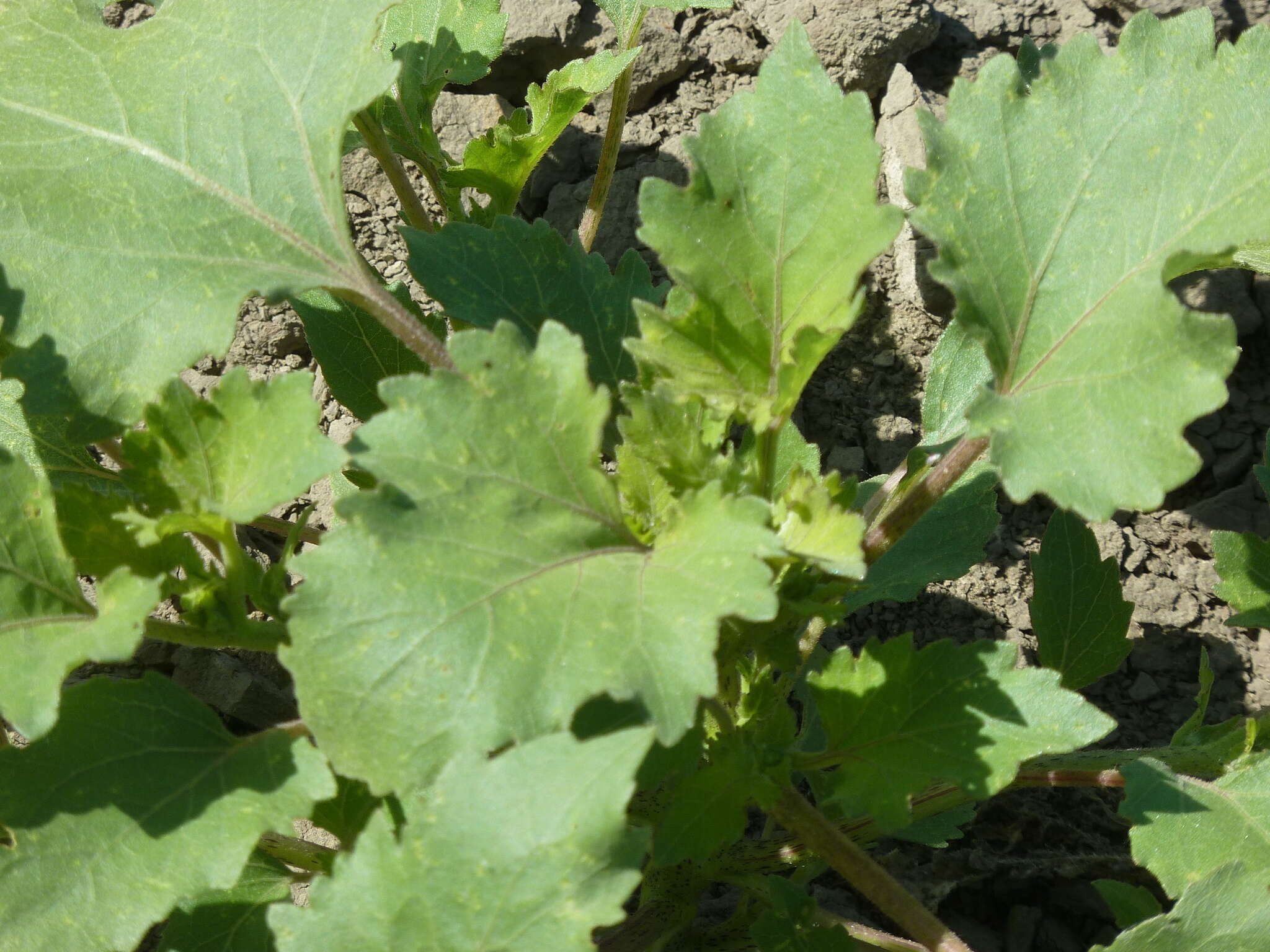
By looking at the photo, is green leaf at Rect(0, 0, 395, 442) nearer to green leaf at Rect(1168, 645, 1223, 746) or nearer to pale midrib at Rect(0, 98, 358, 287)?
pale midrib at Rect(0, 98, 358, 287)

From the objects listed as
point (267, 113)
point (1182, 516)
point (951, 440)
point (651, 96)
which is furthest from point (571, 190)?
point (1182, 516)

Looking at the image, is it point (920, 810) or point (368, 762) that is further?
point (920, 810)


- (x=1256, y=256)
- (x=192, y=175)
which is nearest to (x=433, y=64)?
(x=192, y=175)

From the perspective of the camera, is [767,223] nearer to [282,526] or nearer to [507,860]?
[507,860]

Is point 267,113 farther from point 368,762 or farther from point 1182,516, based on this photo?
point 1182,516

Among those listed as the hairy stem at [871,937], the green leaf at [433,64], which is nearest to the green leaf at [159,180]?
the green leaf at [433,64]

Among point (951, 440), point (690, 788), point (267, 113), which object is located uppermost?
point (267, 113)

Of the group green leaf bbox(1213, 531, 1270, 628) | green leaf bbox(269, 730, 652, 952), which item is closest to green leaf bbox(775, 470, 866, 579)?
green leaf bbox(269, 730, 652, 952)
